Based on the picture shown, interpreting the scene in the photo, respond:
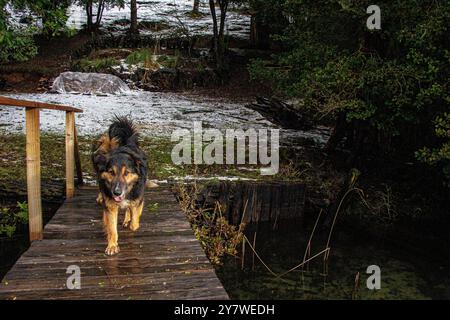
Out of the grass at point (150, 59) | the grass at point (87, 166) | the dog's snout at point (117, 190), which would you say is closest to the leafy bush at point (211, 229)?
the grass at point (87, 166)

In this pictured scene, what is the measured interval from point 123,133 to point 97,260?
1.98 metres

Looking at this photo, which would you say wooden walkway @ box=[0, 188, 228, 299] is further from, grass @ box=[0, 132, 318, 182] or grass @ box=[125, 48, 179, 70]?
grass @ box=[125, 48, 179, 70]

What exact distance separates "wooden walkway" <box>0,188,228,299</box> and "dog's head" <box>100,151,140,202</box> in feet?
2.19

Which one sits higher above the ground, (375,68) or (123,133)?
(375,68)

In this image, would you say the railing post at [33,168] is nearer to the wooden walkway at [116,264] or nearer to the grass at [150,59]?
the wooden walkway at [116,264]

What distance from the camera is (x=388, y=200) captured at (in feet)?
30.7

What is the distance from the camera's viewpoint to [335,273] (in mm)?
6848

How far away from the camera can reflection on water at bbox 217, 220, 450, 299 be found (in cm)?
628

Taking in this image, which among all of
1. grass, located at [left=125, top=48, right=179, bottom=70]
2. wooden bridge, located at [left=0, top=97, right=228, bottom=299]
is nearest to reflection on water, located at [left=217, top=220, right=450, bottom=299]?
wooden bridge, located at [left=0, top=97, right=228, bottom=299]

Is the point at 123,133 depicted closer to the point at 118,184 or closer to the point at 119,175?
the point at 119,175

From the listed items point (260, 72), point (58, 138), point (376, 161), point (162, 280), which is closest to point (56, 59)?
point (58, 138)

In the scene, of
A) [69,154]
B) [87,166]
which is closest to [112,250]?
[69,154]

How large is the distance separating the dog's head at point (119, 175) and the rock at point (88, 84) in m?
14.3

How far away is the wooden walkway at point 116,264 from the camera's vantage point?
365cm
